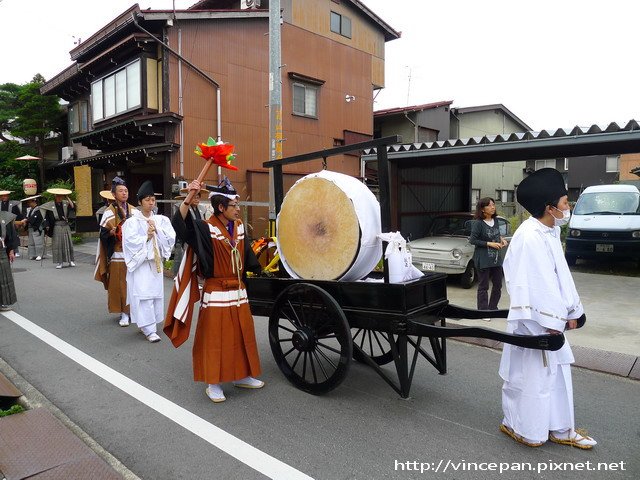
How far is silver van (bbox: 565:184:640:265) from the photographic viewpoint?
10398mm

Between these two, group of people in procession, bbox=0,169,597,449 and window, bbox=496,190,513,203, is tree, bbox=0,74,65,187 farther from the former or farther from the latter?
window, bbox=496,190,513,203

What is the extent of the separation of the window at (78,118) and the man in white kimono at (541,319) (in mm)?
20466

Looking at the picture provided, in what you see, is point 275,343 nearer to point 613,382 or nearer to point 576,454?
point 576,454

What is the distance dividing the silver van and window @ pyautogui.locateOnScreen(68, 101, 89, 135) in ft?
62.1

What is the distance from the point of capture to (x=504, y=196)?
23750 mm

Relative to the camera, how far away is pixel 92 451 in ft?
10.0

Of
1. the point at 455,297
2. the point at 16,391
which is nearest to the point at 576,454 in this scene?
the point at 16,391

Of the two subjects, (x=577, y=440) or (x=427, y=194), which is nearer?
(x=577, y=440)

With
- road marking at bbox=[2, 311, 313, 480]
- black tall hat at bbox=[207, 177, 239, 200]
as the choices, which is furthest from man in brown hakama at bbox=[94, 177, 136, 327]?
black tall hat at bbox=[207, 177, 239, 200]

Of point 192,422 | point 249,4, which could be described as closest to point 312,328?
point 192,422

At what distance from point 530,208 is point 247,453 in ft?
8.59

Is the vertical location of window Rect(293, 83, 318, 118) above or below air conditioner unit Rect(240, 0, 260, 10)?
below

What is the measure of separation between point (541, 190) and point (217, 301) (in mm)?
2701

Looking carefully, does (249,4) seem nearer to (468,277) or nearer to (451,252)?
(451,252)
